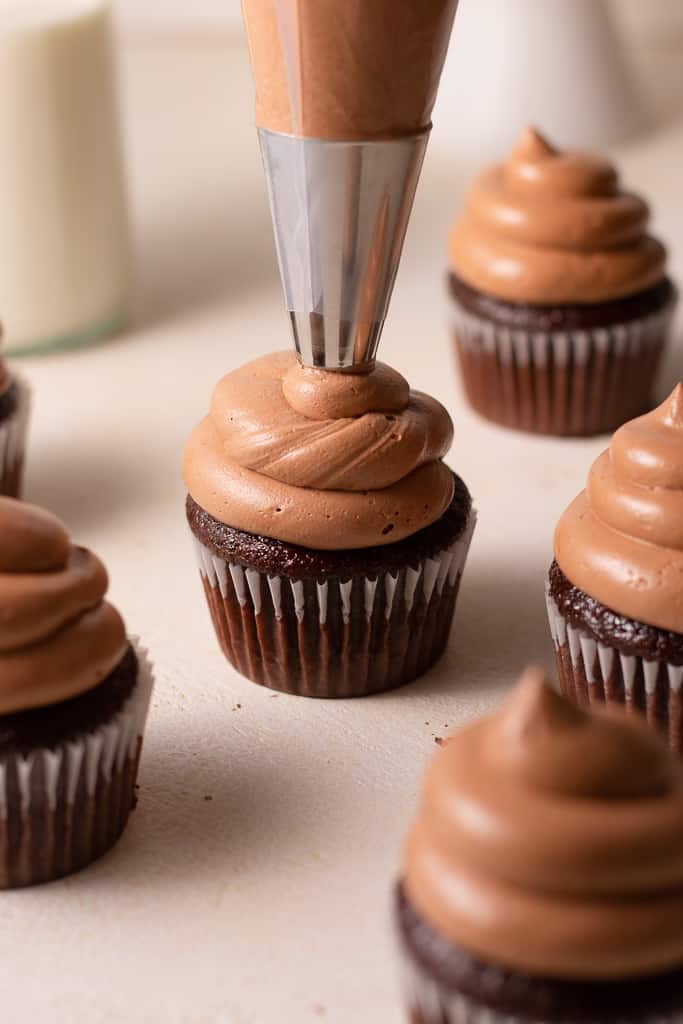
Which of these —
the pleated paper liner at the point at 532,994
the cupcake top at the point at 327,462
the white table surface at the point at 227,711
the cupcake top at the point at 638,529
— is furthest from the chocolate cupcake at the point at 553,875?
the cupcake top at the point at 327,462

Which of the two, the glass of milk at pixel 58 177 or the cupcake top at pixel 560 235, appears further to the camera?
the glass of milk at pixel 58 177

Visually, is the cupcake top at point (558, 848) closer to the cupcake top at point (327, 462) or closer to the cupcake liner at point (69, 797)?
the cupcake liner at point (69, 797)

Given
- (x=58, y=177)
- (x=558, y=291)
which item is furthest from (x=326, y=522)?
(x=58, y=177)

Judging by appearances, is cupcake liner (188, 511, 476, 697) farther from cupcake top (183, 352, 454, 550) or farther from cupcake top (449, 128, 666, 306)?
cupcake top (449, 128, 666, 306)

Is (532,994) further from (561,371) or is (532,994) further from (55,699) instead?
(561,371)

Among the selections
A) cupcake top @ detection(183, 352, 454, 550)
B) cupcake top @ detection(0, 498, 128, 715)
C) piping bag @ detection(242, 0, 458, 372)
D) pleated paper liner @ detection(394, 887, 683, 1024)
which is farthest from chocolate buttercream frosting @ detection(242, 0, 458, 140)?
pleated paper liner @ detection(394, 887, 683, 1024)
